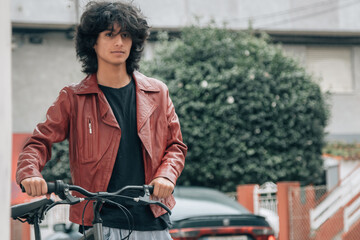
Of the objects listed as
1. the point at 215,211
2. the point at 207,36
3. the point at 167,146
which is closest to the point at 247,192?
the point at 207,36

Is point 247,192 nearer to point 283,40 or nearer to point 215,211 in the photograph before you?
point 215,211

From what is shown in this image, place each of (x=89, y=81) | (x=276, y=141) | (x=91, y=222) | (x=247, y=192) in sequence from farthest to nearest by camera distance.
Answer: (x=276, y=141) < (x=247, y=192) < (x=89, y=81) < (x=91, y=222)

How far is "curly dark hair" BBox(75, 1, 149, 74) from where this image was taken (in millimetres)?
3221

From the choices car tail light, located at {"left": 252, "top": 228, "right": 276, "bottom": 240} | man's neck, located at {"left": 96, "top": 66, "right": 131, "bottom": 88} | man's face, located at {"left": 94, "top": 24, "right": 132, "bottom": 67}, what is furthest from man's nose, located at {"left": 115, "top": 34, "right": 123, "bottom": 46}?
car tail light, located at {"left": 252, "top": 228, "right": 276, "bottom": 240}

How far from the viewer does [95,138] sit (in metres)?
3.13

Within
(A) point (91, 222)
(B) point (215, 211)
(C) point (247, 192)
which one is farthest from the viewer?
(C) point (247, 192)

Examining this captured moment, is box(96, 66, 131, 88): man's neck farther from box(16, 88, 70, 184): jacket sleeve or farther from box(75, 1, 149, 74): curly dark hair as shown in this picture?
box(16, 88, 70, 184): jacket sleeve

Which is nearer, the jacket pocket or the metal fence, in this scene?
the jacket pocket

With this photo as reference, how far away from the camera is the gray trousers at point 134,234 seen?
3072 mm

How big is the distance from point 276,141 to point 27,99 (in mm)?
9934

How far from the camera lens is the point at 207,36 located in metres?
15.6

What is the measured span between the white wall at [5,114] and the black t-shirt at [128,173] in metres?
1.17

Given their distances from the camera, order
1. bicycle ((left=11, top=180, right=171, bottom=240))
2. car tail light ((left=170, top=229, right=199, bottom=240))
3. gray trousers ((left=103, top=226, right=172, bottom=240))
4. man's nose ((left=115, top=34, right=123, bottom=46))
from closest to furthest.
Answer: bicycle ((left=11, top=180, right=171, bottom=240)) → gray trousers ((left=103, top=226, right=172, bottom=240)) → man's nose ((left=115, top=34, right=123, bottom=46)) → car tail light ((left=170, top=229, right=199, bottom=240))

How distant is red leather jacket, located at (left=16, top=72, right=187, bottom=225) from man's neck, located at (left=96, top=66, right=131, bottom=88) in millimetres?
43
